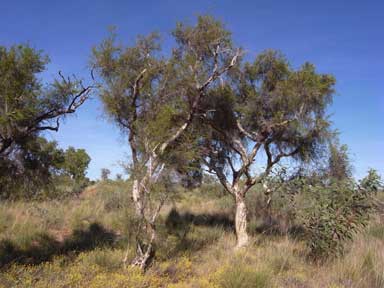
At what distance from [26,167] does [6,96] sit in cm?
212

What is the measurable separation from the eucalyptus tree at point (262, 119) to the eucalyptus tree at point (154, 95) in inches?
51.8

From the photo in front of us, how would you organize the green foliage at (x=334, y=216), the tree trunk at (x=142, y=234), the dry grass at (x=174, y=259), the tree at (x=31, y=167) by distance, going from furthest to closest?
the green foliage at (x=334, y=216), the tree trunk at (x=142, y=234), the tree at (x=31, y=167), the dry grass at (x=174, y=259)

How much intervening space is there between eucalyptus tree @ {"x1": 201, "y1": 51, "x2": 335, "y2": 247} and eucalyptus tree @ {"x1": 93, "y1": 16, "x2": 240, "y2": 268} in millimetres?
1315

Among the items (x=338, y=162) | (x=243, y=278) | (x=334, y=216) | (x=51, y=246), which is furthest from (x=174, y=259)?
(x=338, y=162)

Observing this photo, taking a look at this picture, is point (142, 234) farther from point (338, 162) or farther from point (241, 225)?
point (338, 162)

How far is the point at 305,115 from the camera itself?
36.8 feet

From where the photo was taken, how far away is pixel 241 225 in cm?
1067

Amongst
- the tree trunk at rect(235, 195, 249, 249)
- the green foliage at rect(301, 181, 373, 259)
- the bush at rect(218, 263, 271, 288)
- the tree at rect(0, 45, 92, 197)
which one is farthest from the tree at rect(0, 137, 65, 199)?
the green foliage at rect(301, 181, 373, 259)

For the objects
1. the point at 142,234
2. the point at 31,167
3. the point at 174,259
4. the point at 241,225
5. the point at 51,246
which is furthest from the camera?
the point at 241,225

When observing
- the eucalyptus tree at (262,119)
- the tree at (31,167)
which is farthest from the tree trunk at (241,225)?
the tree at (31,167)

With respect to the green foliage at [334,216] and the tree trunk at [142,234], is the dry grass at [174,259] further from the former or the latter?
the green foliage at [334,216]

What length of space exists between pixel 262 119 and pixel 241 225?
3.59 m

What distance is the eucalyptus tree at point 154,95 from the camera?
27.1 feet

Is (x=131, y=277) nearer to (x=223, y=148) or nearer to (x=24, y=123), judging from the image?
(x=24, y=123)
